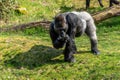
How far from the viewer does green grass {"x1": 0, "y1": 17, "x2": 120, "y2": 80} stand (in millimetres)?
7961

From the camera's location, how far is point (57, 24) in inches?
314

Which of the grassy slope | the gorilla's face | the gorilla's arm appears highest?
the gorilla's face

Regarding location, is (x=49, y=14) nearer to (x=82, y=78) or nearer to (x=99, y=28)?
(x=99, y=28)

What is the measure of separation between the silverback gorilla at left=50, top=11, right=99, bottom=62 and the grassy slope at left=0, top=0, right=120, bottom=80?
1.26 ft

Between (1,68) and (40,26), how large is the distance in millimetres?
4543

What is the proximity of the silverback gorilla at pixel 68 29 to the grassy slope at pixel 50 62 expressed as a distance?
0.38 meters

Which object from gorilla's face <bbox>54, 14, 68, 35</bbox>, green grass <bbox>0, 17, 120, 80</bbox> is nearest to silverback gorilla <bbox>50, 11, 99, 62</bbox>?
Result: gorilla's face <bbox>54, 14, 68, 35</bbox>

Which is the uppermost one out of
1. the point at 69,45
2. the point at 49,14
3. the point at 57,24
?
the point at 57,24

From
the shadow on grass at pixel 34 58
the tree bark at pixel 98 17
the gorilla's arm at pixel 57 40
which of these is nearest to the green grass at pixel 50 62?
the shadow on grass at pixel 34 58

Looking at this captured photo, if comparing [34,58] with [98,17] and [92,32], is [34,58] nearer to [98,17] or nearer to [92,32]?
[92,32]

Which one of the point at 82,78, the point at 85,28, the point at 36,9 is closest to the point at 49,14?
the point at 36,9

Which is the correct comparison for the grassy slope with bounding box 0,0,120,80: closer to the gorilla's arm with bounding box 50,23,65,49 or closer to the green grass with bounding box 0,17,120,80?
the green grass with bounding box 0,17,120,80

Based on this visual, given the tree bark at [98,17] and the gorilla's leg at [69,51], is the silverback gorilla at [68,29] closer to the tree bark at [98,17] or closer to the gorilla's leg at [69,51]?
the gorilla's leg at [69,51]

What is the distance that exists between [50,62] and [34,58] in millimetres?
541
